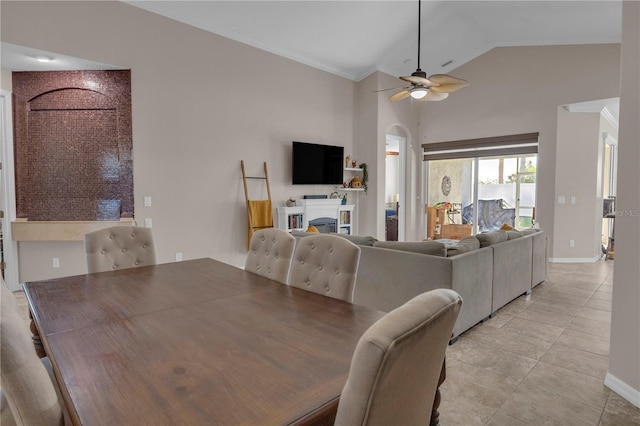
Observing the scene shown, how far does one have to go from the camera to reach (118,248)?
2.37 m

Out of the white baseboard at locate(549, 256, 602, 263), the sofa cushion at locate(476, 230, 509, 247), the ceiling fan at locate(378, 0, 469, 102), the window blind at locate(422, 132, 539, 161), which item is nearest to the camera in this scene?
the sofa cushion at locate(476, 230, 509, 247)

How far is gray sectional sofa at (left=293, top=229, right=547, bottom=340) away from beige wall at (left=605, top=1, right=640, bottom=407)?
3.17ft

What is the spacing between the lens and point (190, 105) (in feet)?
15.3

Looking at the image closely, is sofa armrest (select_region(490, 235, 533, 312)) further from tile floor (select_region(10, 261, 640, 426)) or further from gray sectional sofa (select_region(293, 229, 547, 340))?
tile floor (select_region(10, 261, 640, 426))

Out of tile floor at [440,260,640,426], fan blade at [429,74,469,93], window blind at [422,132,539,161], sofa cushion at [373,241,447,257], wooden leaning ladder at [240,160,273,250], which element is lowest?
tile floor at [440,260,640,426]

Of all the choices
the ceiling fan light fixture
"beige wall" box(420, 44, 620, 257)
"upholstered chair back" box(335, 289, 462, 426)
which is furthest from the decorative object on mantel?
"upholstered chair back" box(335, 289, 462, 426)

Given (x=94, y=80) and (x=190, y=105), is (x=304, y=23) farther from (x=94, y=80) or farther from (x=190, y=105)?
(x=94, y=80)

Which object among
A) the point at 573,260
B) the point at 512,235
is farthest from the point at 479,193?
the point at 512,235

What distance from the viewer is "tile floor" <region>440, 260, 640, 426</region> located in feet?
6.34

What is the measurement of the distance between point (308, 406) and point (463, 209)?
733cm

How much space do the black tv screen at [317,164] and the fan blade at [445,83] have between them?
8.45ft

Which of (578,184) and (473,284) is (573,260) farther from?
(473,284)

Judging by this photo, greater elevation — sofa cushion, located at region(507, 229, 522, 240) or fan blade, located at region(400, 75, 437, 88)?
fan blade, located at region(400, 75, 437, 88)

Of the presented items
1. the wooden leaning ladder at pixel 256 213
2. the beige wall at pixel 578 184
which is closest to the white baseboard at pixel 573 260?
the beige wall at pixel 578 184
